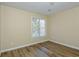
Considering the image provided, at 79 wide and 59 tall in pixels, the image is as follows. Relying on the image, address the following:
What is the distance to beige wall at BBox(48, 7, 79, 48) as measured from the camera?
4.05 meters

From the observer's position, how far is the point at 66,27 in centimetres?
458

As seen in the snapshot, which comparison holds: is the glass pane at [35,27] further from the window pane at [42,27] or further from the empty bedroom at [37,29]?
the window pane at [42,27]

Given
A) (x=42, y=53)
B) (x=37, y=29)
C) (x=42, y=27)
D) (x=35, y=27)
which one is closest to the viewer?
(x=42, y=53)

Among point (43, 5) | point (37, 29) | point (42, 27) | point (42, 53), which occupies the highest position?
point (43, 5)

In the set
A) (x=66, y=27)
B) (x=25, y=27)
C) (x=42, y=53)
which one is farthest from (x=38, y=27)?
(x=42, y=53)

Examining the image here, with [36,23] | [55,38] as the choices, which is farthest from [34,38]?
[55,38]

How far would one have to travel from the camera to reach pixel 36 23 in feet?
17.4

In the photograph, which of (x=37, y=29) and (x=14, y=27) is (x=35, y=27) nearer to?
(x=37, y=29)

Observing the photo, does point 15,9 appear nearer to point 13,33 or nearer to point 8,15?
point 8,15

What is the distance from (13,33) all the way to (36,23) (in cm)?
180

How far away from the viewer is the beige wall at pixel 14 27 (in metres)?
3.66

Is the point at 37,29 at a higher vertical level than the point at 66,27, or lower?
lower

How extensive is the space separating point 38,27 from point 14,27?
1.84 metres

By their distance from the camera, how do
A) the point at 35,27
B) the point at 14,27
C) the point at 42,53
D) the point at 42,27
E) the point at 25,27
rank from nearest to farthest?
1. the point at 42,53
2. the point at 14,27
3. the point at 25,27
4. the point at 35,27
5. the point at 42,27
